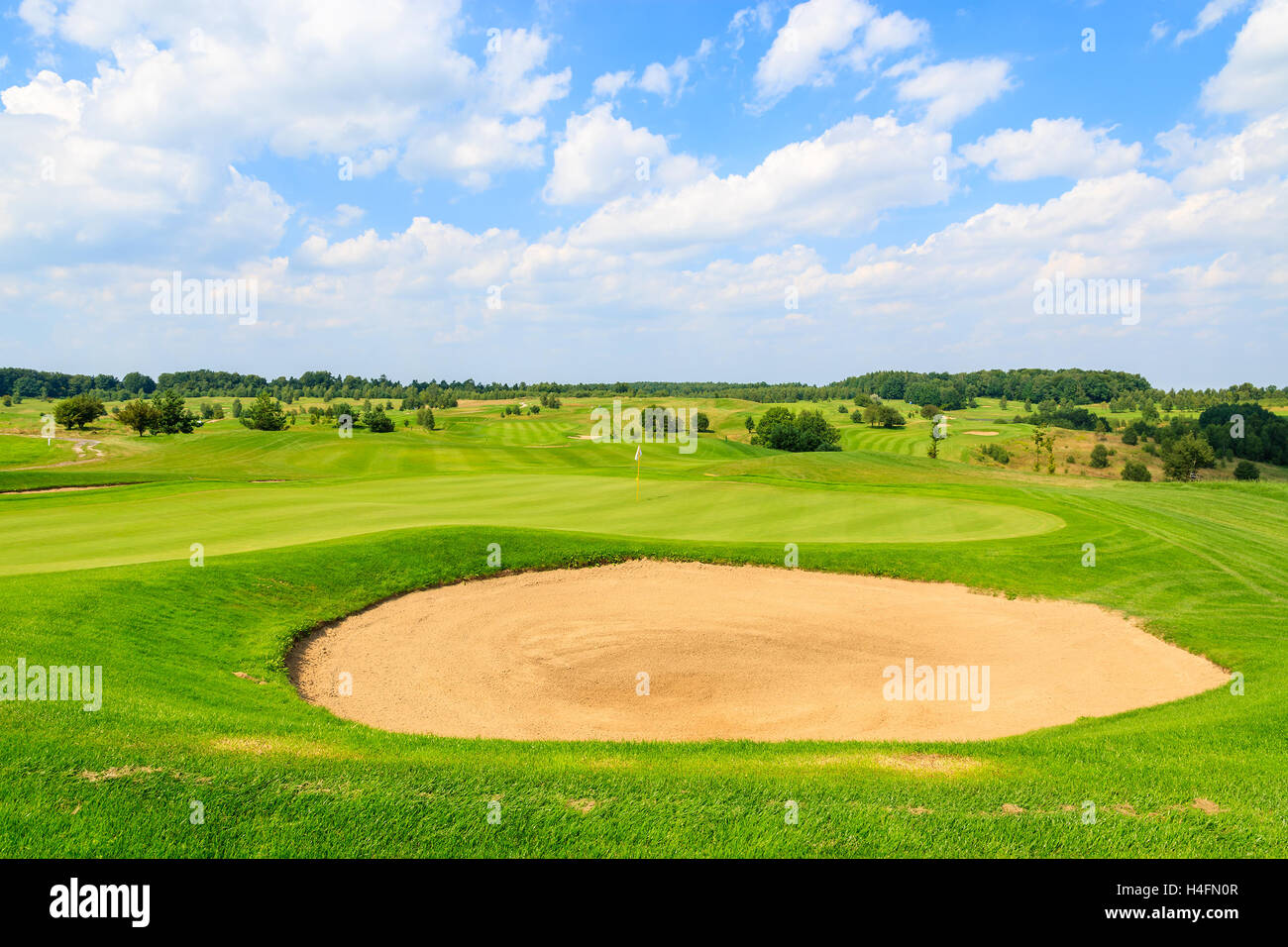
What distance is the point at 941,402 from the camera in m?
183

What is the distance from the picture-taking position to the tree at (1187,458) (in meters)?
95.5

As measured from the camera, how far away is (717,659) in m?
15.0

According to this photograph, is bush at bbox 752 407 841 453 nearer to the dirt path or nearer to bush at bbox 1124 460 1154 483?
bush at bbox 1124 460 1154 483

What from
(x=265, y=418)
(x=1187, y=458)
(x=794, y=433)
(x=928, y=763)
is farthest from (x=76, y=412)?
(x=1187, y=458)

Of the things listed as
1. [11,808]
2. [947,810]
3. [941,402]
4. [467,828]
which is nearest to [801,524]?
[947,810]

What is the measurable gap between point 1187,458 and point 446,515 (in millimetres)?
111191

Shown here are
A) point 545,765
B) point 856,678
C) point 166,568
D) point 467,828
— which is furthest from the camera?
point 166,568

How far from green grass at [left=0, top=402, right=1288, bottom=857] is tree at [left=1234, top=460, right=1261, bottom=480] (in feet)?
283
